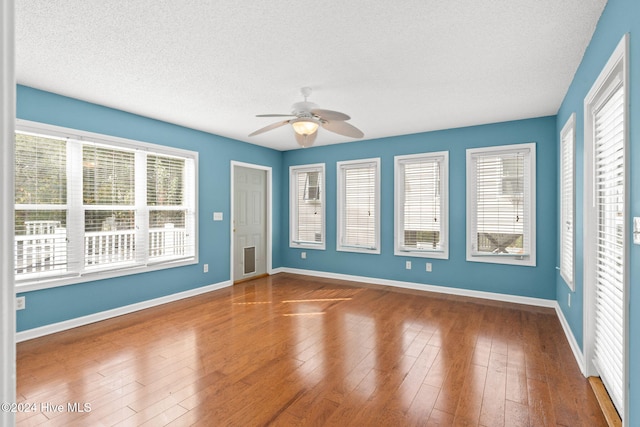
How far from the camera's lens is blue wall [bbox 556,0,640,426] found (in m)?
1.67

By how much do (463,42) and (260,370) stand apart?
118 inches

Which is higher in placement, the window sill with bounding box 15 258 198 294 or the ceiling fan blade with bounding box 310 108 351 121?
the ceiling fan blade with bounding box 310 108 351 121

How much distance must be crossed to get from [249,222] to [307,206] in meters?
1.15

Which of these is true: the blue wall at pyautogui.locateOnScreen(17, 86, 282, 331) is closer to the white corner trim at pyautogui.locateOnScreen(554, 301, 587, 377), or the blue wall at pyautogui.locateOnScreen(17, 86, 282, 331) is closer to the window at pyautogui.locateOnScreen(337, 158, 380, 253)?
the window at pyautogui.locateOnScreen(337, 158, 380, 253)

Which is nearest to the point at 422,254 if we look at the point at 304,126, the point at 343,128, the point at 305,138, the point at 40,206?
the point at 343,128

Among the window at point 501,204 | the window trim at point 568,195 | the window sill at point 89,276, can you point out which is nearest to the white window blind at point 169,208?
the window sill at point 89,276

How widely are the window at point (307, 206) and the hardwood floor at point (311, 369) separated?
2343 mm

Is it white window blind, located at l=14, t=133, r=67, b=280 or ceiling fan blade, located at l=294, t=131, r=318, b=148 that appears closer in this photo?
white window blind, located at l=14, t=133, r=67, b=280

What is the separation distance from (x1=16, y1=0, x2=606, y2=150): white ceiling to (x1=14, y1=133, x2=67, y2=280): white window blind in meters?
0.64

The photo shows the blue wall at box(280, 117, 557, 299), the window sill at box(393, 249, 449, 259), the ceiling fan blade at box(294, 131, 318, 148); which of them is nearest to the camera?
the ceiling fan blade at box(294, 131, 318, 148)

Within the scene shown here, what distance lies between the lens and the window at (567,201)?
3357 mm

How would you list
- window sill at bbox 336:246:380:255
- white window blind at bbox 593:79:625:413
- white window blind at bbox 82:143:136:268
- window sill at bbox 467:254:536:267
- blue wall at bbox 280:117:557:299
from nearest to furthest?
white window blind at bbox 593:79:625:413 < white window blind at bbox 82:143:136:268 < blue wall at bbox 280:117:557:299 < window sill at bbox 467:254:536:267 < window sill at bbox 336:246:380:255

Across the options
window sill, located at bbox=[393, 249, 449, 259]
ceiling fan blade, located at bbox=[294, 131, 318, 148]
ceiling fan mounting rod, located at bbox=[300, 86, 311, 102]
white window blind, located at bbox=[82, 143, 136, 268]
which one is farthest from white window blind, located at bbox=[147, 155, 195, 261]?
window sill, located at bbox=[393, 249, 449, 259]

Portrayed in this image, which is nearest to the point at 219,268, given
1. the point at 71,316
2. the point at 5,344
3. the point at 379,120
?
the point at 71,316
